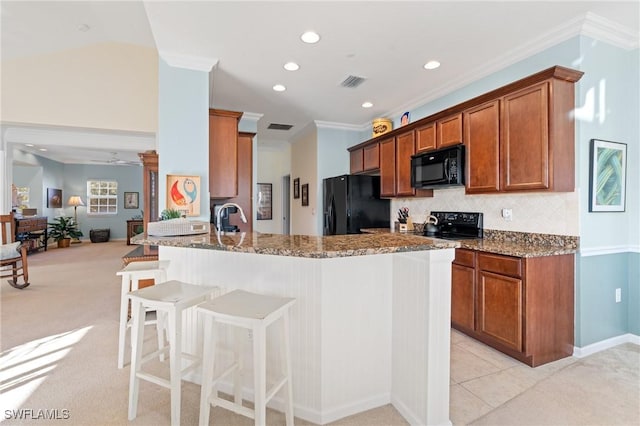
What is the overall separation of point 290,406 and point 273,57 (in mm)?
3015

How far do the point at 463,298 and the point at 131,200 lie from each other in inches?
418

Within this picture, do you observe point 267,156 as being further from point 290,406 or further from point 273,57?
point 290,406

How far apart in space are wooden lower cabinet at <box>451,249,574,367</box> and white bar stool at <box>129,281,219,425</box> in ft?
7.19

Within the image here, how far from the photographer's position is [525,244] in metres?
2.83

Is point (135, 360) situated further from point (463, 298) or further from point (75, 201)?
point (75, 201)

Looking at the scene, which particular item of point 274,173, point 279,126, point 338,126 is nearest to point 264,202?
point 274,173

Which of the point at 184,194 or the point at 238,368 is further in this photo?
the point at 184,194

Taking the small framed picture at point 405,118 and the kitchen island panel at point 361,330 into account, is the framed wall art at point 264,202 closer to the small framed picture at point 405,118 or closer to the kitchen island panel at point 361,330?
the small framed picture at point 405,118

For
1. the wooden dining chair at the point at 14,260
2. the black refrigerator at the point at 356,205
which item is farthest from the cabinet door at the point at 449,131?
the wooden dining chair at the point at 14,260

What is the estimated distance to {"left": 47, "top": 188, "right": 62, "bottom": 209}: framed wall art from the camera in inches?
348

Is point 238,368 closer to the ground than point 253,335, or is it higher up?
closer to the ground

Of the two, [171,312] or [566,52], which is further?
[566,52]

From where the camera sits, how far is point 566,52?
8.68 feet

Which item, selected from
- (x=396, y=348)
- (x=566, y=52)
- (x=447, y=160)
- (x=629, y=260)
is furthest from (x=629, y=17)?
(x=396, y=348)
